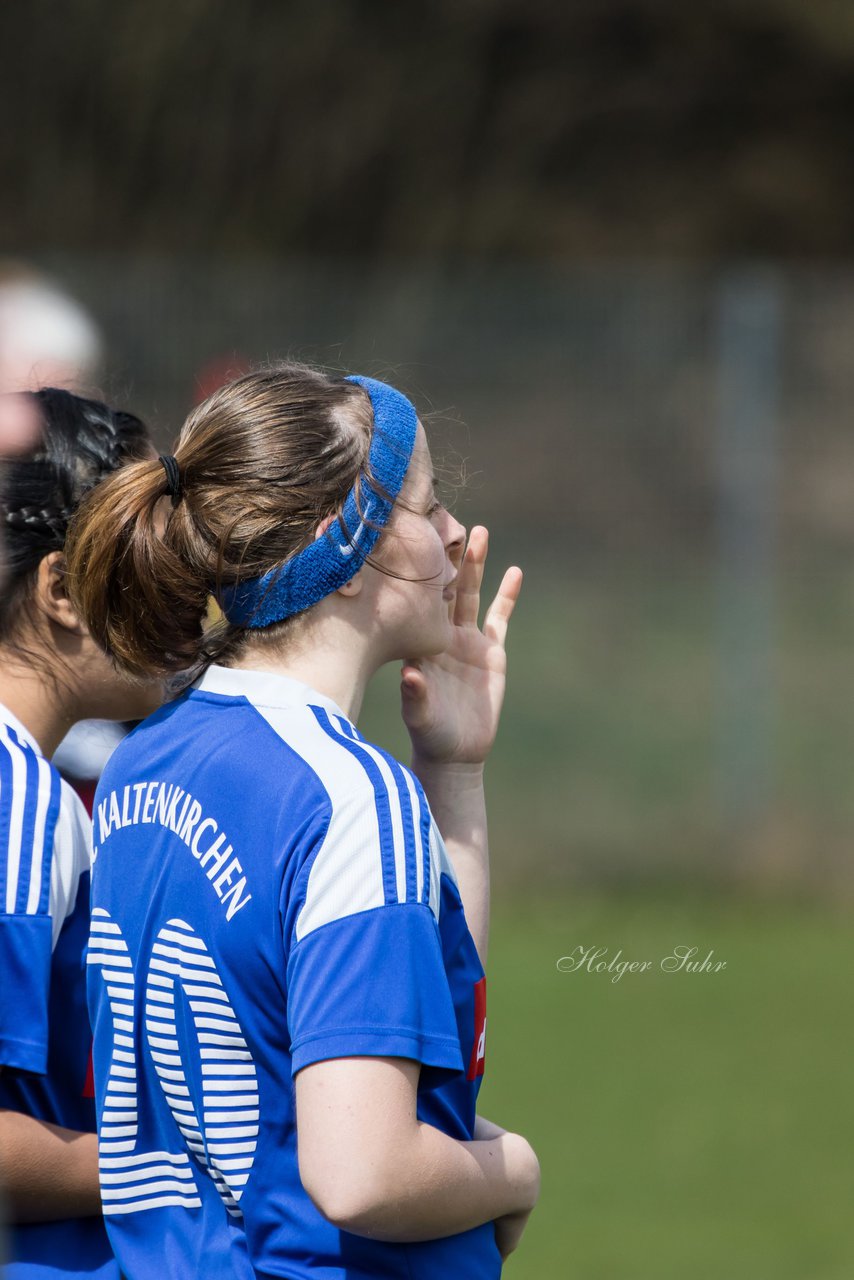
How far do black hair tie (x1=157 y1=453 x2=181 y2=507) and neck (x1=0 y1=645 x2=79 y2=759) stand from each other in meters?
0.39

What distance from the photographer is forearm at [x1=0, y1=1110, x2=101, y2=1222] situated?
1.88 metres

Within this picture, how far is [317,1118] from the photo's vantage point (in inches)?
60.9

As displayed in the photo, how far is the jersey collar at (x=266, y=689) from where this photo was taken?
5.80 feet

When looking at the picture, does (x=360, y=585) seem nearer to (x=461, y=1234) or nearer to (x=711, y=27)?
(x=461, y=1234)

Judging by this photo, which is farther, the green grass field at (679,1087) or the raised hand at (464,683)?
the green grass field at (679,1087)

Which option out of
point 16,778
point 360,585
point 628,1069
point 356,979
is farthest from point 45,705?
point 628,1069

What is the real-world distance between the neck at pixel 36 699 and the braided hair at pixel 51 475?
0.17 ft

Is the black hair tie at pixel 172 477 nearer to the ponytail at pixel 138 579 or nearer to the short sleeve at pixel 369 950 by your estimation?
the ponytail at pixel 138 579

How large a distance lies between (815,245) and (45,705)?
16578 mm

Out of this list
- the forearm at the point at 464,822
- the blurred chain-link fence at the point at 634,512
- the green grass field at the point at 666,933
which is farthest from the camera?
the blurred chain-link fence at the point at 634,512

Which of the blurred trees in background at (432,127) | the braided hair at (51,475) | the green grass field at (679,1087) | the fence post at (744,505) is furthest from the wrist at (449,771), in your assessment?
the blurred trees in background at (432,127)

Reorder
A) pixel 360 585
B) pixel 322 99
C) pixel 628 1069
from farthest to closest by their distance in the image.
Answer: pixel 322 99 < pixel 628 1069 < pixel 360 585

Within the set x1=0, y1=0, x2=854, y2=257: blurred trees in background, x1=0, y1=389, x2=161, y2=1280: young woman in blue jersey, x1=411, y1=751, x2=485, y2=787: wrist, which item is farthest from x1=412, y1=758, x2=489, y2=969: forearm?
x1=0, y1=0, x2=854, y2=257: blurred trees in background

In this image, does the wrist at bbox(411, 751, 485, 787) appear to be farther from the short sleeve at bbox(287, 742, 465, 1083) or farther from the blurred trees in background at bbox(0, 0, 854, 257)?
the blurred trees in background at bbox(0, 0, 854, 257)
